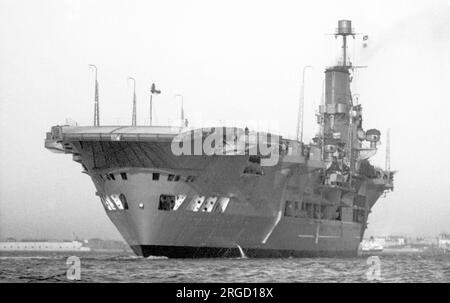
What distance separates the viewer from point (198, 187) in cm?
3700

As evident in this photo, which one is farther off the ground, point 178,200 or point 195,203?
point 178,200

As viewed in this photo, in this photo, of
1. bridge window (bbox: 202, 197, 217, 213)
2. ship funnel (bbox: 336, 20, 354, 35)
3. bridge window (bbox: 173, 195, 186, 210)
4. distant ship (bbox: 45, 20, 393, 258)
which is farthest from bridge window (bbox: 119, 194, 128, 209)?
ship funnel (bbox: 336, 20, 354, 35)

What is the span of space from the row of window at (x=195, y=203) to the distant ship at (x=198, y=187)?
4 cm

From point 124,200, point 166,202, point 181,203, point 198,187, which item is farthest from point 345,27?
point 124,200

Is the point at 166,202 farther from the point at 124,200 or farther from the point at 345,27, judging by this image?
the point at 345,27

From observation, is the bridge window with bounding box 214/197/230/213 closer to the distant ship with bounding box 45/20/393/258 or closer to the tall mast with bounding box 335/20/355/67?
the distant ship with bounding box 45/20/393/258

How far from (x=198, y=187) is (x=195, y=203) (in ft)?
2.49

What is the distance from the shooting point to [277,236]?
41875 millimetres

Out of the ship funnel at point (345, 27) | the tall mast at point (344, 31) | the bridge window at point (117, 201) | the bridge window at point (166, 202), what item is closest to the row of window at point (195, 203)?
the bridge window at point (166, 202)

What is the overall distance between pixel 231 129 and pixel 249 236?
6.90m

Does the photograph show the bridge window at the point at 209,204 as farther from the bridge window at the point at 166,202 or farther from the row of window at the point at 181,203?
the bridge window at the point at 166,202

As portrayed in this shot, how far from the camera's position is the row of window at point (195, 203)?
36844 mm
